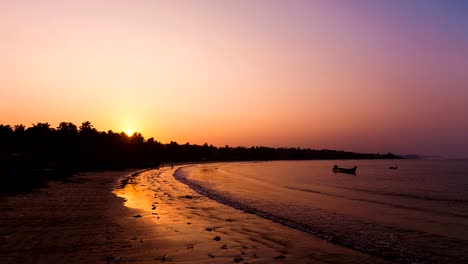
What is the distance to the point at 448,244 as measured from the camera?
19.3 metres

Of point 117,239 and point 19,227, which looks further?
point 19,227

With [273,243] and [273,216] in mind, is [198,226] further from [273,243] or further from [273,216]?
[273,216]

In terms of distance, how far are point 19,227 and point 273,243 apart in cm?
1191

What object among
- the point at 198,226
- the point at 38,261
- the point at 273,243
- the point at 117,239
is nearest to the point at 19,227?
the point at 117,239

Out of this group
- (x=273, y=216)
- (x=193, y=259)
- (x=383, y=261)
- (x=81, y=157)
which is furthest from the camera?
(x=81, y=157)

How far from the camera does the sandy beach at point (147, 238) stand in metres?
13.9

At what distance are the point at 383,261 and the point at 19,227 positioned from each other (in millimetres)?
16285

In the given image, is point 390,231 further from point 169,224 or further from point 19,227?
point 19,227

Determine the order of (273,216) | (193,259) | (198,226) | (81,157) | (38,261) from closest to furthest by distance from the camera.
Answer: (38,261) < (193,259) < (198,226) < (273,216) < (81,157)

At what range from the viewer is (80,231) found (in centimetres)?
1797

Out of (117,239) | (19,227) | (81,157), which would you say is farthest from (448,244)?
(81,157)

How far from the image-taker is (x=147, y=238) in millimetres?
17281

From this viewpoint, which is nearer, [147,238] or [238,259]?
[238,259]

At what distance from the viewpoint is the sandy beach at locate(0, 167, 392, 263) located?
45.5ft
